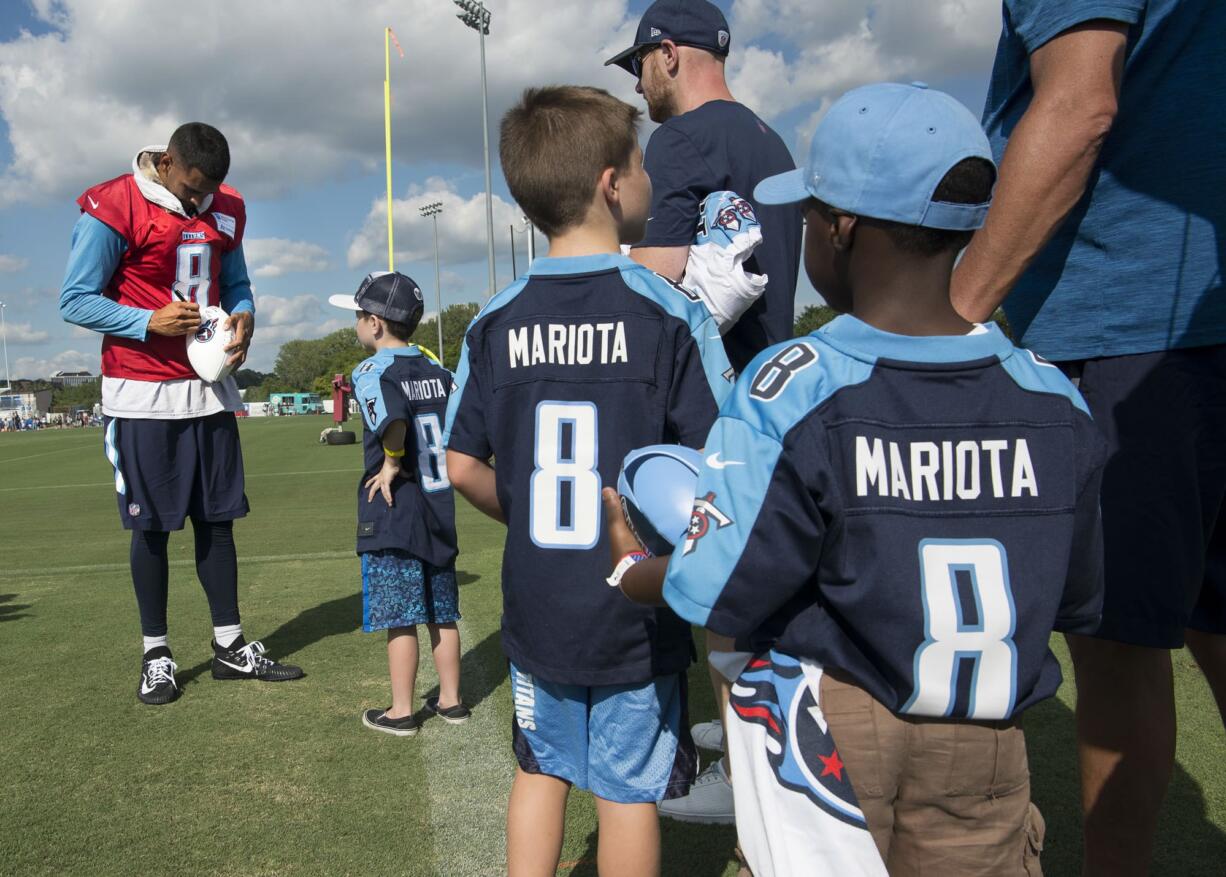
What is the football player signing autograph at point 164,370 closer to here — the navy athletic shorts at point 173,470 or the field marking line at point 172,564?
the navy athletic shorts at point 173,470

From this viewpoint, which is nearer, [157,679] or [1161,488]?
[1161,488]

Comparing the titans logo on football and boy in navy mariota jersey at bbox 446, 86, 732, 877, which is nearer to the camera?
the titans logo on football

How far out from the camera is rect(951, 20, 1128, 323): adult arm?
1769mm

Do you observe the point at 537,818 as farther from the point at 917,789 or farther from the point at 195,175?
the point at 195,175

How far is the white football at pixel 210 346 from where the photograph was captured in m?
4.23

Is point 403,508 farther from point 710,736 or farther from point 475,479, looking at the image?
point 475,479

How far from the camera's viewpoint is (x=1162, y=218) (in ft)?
6.41

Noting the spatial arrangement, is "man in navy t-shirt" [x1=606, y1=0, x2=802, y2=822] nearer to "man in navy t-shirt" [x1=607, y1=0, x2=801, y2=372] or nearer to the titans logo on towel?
"man in navy t-shirt" [x1=607, y1=0, x2=801, y2=372]

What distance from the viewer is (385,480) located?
385cm

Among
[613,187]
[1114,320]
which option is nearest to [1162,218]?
[1114,320]

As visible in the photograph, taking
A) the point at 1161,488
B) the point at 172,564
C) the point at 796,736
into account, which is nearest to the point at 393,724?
the point at 796,736

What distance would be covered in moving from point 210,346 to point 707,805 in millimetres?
2976

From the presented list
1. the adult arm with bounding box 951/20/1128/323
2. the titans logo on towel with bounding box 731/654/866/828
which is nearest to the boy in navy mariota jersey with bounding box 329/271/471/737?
the titans logo on towel with bounding box 731/654/866/828

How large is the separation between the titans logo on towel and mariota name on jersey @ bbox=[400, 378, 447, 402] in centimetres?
256
